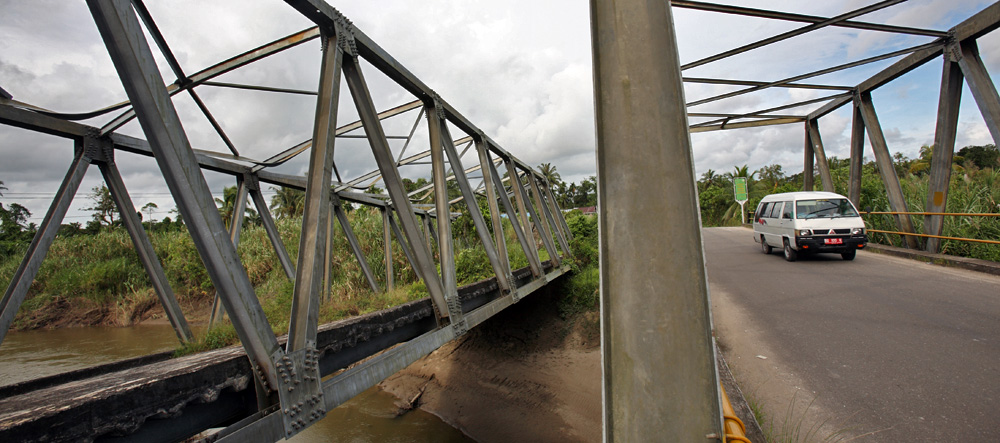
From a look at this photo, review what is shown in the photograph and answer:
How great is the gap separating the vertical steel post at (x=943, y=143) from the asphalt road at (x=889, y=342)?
139 centimetres

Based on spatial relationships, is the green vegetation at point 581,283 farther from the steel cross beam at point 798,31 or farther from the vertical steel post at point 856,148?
the vertical steel post at point 856,148

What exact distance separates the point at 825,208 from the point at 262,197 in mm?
12829

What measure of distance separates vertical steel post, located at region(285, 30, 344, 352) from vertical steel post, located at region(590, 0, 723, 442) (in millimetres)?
1564

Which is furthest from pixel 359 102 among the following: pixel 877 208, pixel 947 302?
pixel 877 208

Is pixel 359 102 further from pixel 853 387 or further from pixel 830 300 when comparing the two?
pixel 830 300

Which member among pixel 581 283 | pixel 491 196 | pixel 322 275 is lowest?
pixel 581 283

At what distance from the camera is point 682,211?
1.95 metres

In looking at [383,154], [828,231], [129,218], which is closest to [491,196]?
[383,154]

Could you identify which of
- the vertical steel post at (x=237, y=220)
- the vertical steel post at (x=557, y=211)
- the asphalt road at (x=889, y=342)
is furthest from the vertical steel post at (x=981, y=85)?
the vertical steel post at (x=237, y=220)

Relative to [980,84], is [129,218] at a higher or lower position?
lower

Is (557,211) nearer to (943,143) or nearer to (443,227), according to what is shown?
(943,143)

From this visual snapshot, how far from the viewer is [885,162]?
11.7 m

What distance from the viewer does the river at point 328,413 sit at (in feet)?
24.8

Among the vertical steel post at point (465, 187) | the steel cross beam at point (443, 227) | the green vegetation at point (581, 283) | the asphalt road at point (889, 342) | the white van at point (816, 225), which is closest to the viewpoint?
the asphalt road at point (889, 342)
